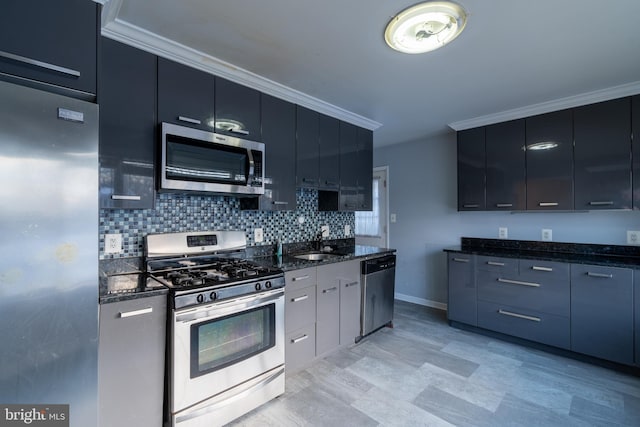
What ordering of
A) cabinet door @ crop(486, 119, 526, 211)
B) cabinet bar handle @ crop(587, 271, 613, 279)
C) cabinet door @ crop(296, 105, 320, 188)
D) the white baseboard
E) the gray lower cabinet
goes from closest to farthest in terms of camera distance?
1. the gray lower cabinet
2. cabinet bar handle @ crop(587, 271, 613, 279)
3. cabinet door @ crop(296, 105, 320, 188)
4. cabinet door @ crop(486, 119, 526, 211)
5. the white baseboard

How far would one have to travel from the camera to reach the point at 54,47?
4.36 ft

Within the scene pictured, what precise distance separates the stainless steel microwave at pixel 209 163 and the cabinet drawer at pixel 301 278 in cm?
71

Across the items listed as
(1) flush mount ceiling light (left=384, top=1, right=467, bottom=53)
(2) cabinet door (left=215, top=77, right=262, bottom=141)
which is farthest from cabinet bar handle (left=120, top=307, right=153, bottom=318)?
(1) flush mount ceiling light (left=384, top=1, right=467, bottom=53)

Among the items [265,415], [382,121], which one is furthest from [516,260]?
[265,415]

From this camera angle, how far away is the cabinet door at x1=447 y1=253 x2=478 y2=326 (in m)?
3.13

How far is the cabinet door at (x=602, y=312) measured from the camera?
7.55 feet

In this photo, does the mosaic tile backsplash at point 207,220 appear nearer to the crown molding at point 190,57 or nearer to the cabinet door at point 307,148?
the cabinet door at point 307,148

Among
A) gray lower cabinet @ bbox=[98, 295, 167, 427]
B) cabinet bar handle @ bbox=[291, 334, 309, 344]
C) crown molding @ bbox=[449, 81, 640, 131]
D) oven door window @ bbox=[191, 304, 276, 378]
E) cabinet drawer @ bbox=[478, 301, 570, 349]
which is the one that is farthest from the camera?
cabinet drawer @ bbox=[478, 301, 570, 349]

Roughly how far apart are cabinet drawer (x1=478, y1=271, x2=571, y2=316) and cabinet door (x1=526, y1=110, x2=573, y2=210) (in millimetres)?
763

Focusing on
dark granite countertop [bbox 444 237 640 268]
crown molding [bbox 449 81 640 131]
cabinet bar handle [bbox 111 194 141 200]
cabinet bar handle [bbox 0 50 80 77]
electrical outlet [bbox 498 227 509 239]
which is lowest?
dark granite countertop [bbox 444 237 640 268]

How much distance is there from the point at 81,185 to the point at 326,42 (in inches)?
63.1

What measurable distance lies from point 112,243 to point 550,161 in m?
3.91

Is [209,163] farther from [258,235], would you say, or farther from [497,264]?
[497,264]

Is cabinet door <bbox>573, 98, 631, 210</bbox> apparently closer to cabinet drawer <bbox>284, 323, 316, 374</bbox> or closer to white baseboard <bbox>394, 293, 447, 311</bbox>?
white baseboard <bbox>394, 293, 447, 311</bbox>
